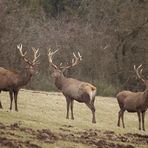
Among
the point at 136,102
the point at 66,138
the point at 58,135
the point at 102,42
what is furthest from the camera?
the point at 102,42

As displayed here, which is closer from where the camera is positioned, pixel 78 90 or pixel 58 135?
pixel 58 135

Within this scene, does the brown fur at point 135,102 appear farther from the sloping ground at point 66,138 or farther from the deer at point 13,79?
the sloping ground at point 66,138

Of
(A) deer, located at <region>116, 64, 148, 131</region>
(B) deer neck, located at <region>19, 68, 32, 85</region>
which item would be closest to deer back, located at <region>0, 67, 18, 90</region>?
(B) deer neck, located at <region>19, 68, 32, 85</region>

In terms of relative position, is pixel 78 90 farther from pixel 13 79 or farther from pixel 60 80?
pixel 13 79

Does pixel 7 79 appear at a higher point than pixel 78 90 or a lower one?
higher

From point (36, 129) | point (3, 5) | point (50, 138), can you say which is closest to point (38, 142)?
point (50, 138)

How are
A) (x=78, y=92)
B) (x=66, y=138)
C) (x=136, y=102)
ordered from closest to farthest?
(x=66, y=138), (x=78, y=92), (x=136, y=102)

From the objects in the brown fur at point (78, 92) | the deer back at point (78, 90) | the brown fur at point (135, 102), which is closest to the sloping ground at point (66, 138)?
the brown fur at point (78, 92)

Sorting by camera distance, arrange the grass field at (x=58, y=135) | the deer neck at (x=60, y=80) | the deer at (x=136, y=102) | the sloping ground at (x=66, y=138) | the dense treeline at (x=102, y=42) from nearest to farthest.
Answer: the sloping ground at (x=66, y=138) < the grass field at (x=58, y=135) < the deer at (x=136, y=102) < the deer neck at (x=60, y=80) < the dense treeline at (x=102, y=42)

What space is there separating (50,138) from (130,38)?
31318 mm

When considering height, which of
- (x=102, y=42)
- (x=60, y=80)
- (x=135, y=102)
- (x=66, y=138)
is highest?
(x=102, y=42)

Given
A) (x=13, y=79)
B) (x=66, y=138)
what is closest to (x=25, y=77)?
(x=13, y=79)

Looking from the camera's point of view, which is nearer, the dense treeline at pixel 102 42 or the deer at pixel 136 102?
the deer at pixel 136 102

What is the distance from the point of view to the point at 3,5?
4184cm
